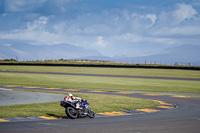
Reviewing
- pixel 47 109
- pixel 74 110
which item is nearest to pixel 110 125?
pixel 74 110

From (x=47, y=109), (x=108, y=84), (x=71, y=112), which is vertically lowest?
(x=108, y=84)

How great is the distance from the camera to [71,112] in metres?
18.3

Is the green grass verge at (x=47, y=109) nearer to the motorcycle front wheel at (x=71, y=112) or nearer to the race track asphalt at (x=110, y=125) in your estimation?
the motorcycle front wheel at (x=71, y=112)

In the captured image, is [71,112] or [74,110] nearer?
[71,112]

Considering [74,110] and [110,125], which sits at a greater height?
[74,110]

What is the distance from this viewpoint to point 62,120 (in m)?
17.8

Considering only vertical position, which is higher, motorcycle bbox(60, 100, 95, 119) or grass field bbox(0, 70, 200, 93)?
motorcycle bbox(60, 100, 95, 119)

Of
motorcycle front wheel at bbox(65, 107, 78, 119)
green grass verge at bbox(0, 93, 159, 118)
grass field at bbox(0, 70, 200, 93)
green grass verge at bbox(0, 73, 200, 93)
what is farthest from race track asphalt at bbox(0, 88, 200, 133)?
grass field at bbox(0, 70, 200, 93)

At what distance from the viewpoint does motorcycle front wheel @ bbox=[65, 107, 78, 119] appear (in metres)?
18.0

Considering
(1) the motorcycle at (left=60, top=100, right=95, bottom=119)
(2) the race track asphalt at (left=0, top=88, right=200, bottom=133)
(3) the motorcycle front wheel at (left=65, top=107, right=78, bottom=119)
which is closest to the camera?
(2) the race track asphalt at (left=0, top=88, right=200, bottom=133)

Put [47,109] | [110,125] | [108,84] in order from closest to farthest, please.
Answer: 1. [110,125]
2. [47,109]
3. [108,84]

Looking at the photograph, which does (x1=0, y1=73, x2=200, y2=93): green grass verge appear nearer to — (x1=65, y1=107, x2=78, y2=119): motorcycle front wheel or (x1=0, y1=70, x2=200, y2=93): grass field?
(x1=0, y1=70, x2=200, y2=93): grass field

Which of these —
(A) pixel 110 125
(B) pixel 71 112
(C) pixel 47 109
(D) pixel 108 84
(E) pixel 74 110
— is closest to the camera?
(A) pixel 110 125

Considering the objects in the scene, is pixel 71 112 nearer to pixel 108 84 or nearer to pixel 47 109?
pixel 47 109
